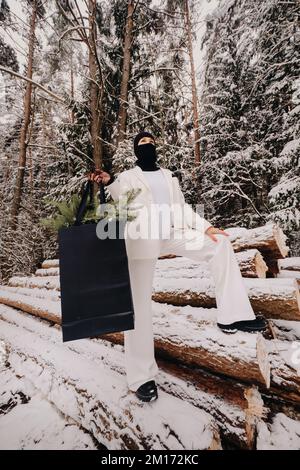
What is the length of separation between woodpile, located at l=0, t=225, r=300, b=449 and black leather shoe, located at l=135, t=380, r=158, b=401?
6 centimetres

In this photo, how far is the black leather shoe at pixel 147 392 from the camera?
2100mm

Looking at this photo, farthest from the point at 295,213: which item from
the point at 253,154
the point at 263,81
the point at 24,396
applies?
the point at 24,396

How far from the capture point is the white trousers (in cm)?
222

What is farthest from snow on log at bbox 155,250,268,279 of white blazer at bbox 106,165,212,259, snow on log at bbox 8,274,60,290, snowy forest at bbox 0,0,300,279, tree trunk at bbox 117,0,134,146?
tree trunk at bbox 117,0,134,146

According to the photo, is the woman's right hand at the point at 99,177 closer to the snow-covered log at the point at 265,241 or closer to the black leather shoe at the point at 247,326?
the black leather shoe at the point at 247,326

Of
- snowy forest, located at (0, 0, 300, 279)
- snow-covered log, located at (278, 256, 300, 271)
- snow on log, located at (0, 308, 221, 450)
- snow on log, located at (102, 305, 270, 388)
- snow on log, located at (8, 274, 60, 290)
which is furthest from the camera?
snowy forest, located at (0, 0, 300, 279)

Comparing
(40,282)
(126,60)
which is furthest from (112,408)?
(126,60)

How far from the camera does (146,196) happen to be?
2561mm

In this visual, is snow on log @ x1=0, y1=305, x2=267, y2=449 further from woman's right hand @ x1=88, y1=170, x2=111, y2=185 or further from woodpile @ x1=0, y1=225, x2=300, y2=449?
woman's right hand @ x1=88, y1=170, x2=111, y2=185

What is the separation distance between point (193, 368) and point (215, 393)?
0.33 metres

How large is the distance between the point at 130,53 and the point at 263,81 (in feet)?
17.2

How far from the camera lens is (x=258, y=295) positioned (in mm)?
2787

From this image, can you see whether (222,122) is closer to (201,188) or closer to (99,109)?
(201,188)

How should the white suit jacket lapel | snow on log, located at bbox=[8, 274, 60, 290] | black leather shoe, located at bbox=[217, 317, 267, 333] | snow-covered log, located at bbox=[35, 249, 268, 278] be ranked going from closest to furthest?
black leather shoe, located at bbox=[217, 317, 267, 333], the white suit jacket lapel, snow-covered log, located at bbox=[35, 249, 268, 278], snow on log, located at bbox=[8, 274, 60, 290]
